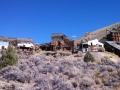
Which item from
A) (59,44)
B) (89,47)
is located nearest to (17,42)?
(59,44)

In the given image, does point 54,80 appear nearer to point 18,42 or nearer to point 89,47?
point 89,47

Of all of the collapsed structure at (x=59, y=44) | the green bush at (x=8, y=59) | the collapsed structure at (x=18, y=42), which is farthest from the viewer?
the collapsed structure at (x=59, y=44)

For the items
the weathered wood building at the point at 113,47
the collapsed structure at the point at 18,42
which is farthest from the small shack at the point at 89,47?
the collapsed structure at the point at 18,42

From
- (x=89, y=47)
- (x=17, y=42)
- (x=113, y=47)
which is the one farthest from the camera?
(x=17, y=42)

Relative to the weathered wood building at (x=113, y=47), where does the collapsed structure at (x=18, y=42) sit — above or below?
above

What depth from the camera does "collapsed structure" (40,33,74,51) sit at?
7225 centimetres

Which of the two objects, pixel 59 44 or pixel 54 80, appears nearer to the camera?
pixel 54 80

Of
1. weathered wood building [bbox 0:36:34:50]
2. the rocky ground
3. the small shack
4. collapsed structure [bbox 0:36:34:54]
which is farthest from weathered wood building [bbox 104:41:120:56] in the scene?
the rocky ground

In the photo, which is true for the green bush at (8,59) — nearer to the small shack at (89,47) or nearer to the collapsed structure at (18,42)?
the collapsed structure at (18,42)

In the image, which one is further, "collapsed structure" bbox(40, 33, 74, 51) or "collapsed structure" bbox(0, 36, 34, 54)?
"collapsed structure" bbox(40, 33, 74, 51)

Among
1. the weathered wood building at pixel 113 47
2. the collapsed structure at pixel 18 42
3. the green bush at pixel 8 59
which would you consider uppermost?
the collapsed structure at pixel 18 42

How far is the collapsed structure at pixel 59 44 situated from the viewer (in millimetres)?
72250

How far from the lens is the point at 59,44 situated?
248 ft

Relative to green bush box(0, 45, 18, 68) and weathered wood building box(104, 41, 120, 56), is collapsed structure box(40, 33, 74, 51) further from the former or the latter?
green bush box(0, 45, 18, 68)
